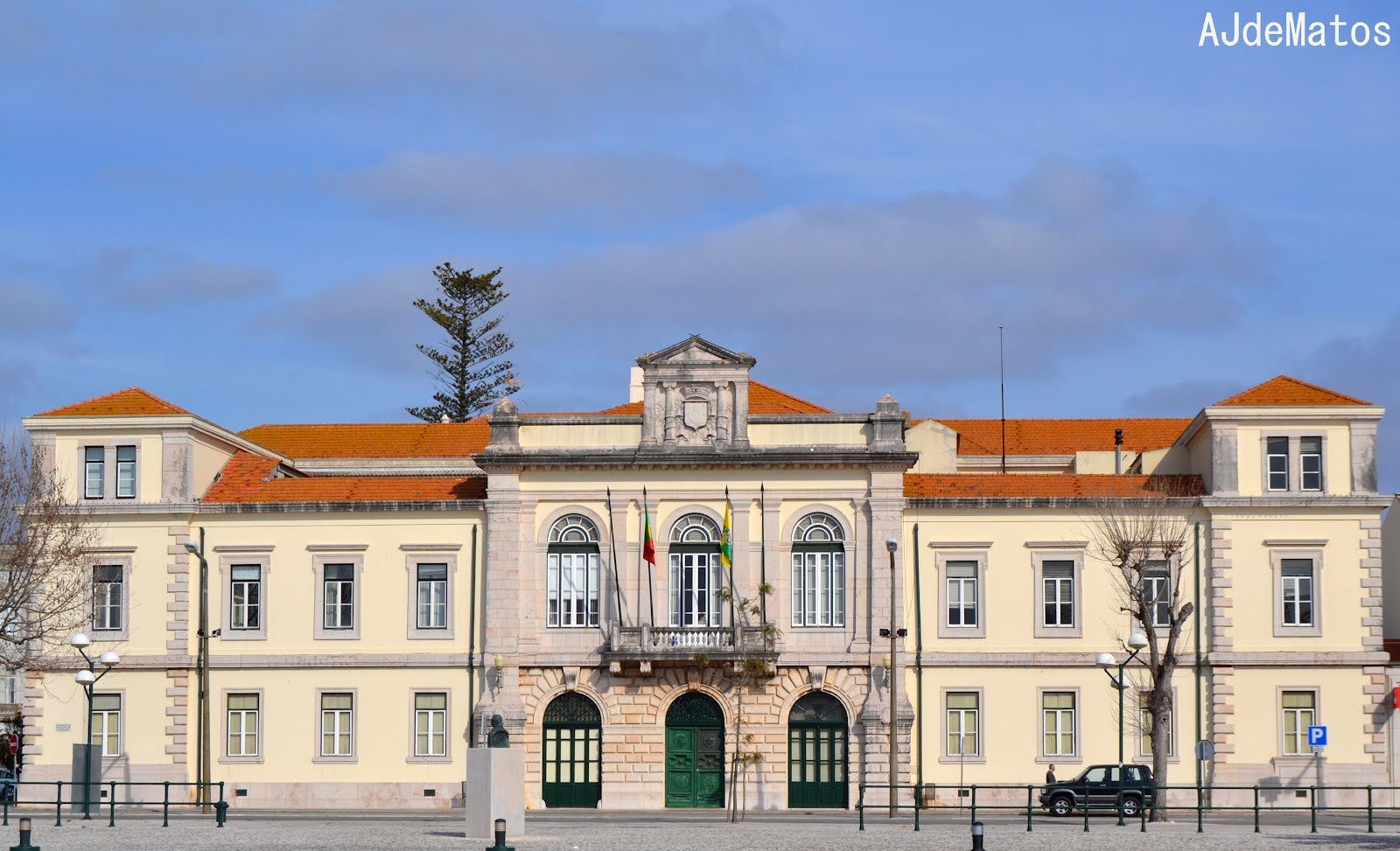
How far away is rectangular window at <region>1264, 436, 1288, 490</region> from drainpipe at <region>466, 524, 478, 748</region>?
64.3 feet

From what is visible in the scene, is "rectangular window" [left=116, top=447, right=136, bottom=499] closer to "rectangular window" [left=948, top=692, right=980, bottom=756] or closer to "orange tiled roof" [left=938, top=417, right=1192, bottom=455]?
"rectangular window" [left=948, top=692, right=980, bottom=756]

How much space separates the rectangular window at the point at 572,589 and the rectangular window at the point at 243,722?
7.76 meters

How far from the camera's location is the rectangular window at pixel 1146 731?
2227 inches

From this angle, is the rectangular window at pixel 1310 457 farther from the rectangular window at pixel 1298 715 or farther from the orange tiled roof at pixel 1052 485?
the rectangular window at pixel 1298 715

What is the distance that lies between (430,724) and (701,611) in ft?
23.8

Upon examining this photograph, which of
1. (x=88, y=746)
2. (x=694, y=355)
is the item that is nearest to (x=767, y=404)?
(x=694, y=355)

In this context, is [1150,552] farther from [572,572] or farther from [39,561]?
[39,561]

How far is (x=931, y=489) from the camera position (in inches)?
2287

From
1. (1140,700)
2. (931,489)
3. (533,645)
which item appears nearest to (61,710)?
(533,645)

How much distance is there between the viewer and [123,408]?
193 feet

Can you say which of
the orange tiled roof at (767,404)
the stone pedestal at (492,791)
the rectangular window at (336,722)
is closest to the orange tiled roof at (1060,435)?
the orange tiled roof at (767,404)

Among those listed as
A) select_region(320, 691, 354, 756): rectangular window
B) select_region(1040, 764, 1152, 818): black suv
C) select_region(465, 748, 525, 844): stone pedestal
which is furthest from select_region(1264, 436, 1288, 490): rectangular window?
select_region(465, 748, 525, 844): stone pedestal

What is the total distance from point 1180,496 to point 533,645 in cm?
1625

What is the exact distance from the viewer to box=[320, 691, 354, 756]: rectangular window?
57656mm
